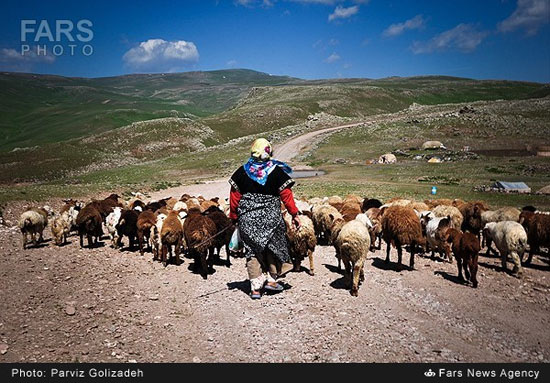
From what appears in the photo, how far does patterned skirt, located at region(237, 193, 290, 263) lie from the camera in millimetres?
8359

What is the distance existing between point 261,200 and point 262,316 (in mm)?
2720

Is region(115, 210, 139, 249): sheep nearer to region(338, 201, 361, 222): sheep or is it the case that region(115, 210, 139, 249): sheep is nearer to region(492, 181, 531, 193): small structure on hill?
region(338, 201, 361, 222): sheep

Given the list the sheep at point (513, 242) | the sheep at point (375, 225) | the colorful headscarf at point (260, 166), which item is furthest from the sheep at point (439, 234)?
the colorful headscarf at point (260, 166)

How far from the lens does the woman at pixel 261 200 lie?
8336 mm

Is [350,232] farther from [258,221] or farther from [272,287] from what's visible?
[258,221]

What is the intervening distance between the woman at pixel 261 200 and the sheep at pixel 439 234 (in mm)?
7117

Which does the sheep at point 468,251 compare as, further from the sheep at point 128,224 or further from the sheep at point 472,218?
the sheep at point 128,224

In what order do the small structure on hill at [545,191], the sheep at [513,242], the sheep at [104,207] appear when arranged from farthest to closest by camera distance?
the small structure on hill at [545,191] → the sheep at [104,207] → the sheep at [513,242]

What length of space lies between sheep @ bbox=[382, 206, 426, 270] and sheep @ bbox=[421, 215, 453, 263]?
3.98ft

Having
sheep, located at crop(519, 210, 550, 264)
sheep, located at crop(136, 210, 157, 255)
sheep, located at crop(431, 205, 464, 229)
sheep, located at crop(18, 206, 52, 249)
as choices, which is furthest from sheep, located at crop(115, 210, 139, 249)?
sheep, located at crop(519, 210, 550, 264)

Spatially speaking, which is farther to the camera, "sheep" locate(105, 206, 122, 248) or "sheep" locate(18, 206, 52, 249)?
"sheep" locate(105, 206, 122, 248)

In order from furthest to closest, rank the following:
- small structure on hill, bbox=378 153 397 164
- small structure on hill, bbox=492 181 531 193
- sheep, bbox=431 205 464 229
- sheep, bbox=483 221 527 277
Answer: small structure on hill, bbox=378 153 397 164, small structure on hill, bbox=492 181 531 193, sheep, bbox=431 205 464 229, sheep, bbox=483 221 527 277

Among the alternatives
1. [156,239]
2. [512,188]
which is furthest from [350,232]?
[512,188]
